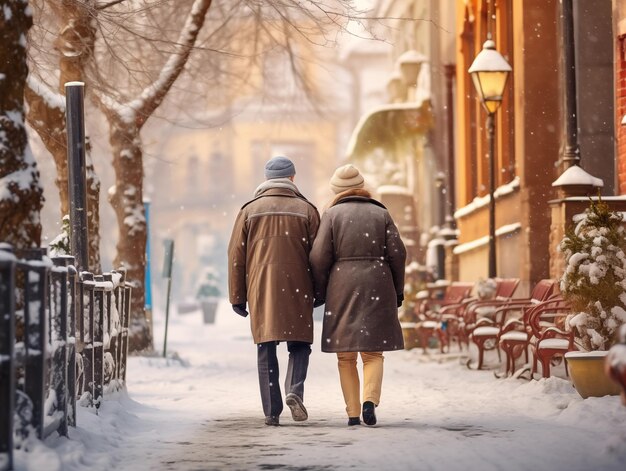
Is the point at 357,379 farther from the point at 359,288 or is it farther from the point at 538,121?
the point at 538,121

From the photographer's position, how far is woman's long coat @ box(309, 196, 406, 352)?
31.3 feet

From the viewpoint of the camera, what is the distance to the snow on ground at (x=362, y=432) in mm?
7598

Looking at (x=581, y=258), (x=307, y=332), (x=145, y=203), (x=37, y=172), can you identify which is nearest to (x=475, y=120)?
(x=145, y=203)

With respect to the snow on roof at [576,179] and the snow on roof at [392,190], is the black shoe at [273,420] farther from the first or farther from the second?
the snow on roof at [392,190]

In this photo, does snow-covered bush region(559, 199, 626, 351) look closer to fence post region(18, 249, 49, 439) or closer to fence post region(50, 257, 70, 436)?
fence post region(50, 257, 70, 436)

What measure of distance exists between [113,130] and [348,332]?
1054cm

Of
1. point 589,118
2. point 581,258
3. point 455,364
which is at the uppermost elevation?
point 589,118

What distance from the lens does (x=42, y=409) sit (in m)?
7.39

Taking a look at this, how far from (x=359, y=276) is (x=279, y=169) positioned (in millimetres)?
1105

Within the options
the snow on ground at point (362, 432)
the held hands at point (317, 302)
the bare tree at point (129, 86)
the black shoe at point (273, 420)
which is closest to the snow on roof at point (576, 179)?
the snow on ground at point (362, 432)

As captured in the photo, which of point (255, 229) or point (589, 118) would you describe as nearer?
A: point (255, 229)

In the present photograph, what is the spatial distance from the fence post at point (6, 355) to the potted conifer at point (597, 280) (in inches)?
213

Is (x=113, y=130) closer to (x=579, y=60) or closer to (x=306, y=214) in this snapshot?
(x=579, y=60)

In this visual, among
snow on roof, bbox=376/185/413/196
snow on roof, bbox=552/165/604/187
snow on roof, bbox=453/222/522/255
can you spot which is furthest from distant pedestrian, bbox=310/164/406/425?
snow on roof, bbox=376/185/413/196
